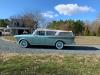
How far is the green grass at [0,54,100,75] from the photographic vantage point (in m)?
8.64

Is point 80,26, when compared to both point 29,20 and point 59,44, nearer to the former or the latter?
point 29,20

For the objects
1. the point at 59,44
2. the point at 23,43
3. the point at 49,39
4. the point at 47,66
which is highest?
the point at 49,39

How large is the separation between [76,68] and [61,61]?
1.49m

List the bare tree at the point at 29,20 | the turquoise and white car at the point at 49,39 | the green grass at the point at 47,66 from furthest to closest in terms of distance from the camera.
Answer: the bare tree at the point at 29,20 → the turquoise and white car at the point at 49,39 → the green grass at the point at 47,66

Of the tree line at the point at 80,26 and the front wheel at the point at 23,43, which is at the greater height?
the tree line at the point at 80,26

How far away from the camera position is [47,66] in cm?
957

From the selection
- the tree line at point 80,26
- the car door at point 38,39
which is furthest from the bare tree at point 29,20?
the car door at point 38,39

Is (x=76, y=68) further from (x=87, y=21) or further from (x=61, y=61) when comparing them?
(x=87, y=21)

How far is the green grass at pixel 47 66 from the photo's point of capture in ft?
28.3

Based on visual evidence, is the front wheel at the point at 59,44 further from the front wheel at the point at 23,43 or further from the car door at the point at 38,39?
the front wheel at the point at 23,43

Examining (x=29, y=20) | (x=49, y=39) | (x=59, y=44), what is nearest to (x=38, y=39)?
(x=49, y=39)

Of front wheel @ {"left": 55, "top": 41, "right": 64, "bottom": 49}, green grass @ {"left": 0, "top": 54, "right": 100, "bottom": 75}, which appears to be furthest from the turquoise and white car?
green grass @ {"left": 0, "top": 54, "right": 100, "bottom": 75}

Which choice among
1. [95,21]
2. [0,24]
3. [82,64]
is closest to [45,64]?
[82,64]

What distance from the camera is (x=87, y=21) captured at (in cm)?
8319
